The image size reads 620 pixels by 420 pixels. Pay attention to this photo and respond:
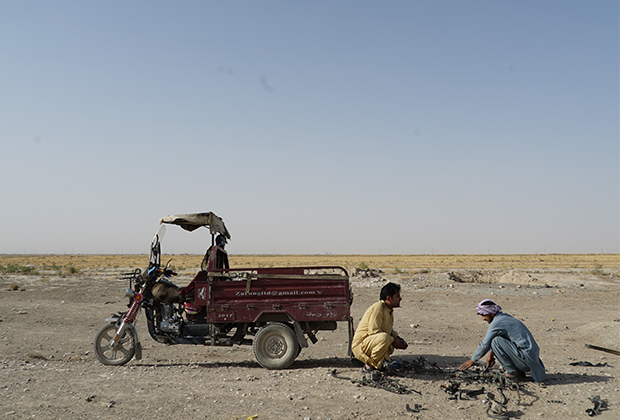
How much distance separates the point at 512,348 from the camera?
22.5 feet

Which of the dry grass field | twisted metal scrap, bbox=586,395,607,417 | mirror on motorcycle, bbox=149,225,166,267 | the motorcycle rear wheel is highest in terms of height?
mirror on motorcycle, bbox=149,225,166,267

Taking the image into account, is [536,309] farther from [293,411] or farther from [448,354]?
[293,411]

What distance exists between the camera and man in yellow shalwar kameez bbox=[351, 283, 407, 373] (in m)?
7.23

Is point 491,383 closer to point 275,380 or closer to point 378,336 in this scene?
point 378,336

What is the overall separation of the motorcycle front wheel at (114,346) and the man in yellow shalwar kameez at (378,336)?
161 inches

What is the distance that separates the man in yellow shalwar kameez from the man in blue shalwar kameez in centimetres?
114

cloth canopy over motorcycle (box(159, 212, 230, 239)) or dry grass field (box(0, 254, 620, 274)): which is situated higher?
cloth canopy over motorcycle (box(159, 212, 230, 239))

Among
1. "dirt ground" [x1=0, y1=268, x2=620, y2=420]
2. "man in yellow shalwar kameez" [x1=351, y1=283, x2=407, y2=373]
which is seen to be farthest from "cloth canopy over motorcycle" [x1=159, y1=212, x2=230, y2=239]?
"man in yellow shalwar kameez" [x1=351, y1=283, x2=407, y2=373]

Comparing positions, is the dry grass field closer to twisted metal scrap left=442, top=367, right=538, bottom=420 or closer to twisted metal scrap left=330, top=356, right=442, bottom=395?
twisted metal scrap left=330, top=356, right=442, bottom=395

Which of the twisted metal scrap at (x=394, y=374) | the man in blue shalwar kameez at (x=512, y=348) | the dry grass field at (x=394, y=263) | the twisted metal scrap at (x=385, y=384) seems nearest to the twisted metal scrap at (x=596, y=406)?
the man in blue shalwar kameez at (x=512, y=348)

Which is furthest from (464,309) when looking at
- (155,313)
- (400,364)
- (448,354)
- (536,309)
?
(155,313)

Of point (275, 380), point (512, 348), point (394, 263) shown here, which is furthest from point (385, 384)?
point (394, 263)

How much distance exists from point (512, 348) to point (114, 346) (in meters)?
6.63

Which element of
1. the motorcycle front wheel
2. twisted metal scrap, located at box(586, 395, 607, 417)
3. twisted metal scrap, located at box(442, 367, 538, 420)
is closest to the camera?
twisted metal scrap, located at box(586, 395, 607, 417)
